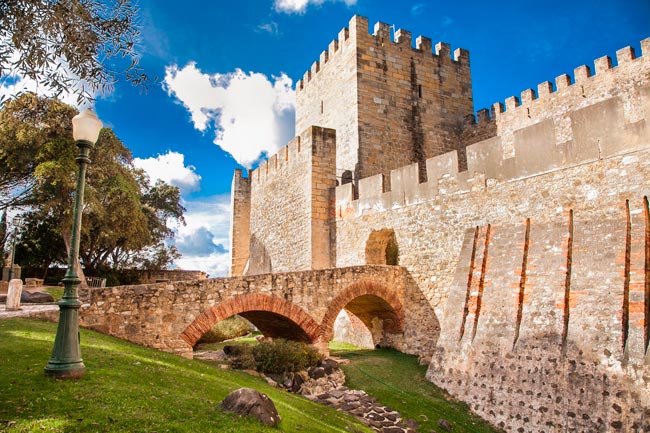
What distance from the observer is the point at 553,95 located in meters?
17.9

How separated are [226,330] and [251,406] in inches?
481

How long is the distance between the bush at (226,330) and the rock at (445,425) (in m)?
10.0

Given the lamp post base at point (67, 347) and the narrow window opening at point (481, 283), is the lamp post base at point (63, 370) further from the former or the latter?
the narrow window opening at point (481, 283)

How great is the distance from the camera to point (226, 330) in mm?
17391

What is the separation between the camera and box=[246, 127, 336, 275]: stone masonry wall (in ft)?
55.0

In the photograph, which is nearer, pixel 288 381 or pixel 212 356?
pixel 288 381

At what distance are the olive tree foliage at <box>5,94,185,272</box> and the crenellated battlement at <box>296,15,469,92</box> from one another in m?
11.1

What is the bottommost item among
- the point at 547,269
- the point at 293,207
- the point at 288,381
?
the point at 288,381

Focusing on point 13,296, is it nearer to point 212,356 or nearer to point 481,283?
point 212,356

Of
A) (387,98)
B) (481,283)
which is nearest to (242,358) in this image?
(481,283)

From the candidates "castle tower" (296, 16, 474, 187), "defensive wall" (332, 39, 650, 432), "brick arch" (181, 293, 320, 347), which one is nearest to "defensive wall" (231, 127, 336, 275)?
"castle tower" (296, 16, 474, 187)

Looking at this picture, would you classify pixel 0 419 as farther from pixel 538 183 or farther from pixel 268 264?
pixel 268 264

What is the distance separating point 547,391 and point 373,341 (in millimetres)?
6760

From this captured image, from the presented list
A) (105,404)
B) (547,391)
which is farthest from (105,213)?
(547,391)
